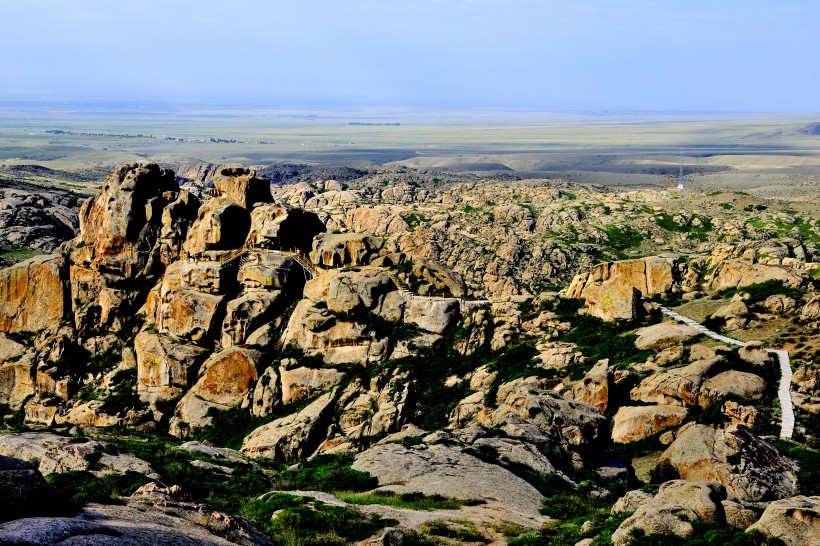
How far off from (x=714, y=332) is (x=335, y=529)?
98.7 ft

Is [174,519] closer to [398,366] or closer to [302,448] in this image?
[302,448]

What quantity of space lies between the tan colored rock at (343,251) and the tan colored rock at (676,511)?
117 feet

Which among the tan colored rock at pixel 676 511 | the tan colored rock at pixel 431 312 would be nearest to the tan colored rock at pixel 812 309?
the tan colored rock at pixel 431 312

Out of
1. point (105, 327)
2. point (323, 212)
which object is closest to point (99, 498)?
point (105, 327)

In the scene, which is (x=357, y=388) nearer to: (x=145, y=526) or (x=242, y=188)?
(x=242, y=188)

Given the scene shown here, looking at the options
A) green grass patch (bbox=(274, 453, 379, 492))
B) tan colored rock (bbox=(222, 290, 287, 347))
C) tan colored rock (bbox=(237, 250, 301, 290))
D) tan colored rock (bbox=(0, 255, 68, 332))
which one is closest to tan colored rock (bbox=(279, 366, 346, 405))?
tan colored rock (bbox=(222, 290, 287, 347))

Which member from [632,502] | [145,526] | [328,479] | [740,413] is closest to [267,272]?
[328,479]

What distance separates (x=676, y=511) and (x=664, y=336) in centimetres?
2485

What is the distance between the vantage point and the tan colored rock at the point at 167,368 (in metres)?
53.5

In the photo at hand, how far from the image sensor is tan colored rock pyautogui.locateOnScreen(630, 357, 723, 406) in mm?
37094

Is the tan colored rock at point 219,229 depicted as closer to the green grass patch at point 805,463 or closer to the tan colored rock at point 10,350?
the tan colored rock at point 10,350

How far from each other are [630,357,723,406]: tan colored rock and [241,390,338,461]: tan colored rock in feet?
58.9

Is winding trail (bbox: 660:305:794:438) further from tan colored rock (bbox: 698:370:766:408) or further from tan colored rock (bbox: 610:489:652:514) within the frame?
tan colored rock (bbox: 610:489:652:514)

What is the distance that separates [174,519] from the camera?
18.5 metres
